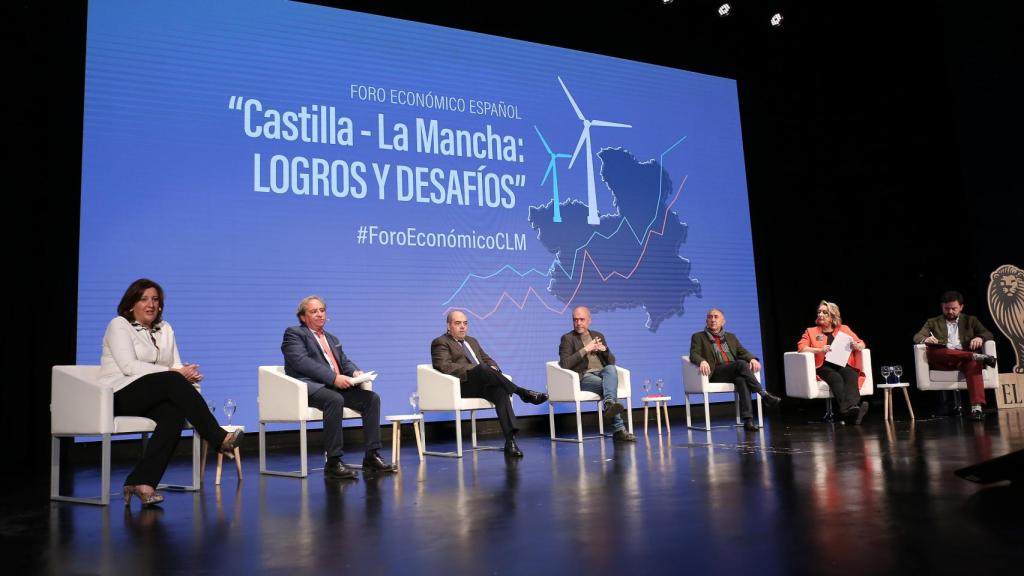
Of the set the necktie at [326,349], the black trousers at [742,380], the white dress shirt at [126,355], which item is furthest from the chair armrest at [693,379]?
the white dress shirt at [126,355]

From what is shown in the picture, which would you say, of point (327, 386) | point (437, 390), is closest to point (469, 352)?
point (437, 390)

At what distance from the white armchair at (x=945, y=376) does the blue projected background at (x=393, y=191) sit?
1551 millimetres

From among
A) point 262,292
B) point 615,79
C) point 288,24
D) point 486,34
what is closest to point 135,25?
point 288,24

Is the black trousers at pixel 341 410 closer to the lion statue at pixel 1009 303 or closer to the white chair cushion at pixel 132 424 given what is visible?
the white chair cushion at pixel 132 424

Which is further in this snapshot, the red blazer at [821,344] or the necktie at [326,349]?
the red blazer at [821,344]

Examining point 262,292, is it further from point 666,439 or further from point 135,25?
point 666,439

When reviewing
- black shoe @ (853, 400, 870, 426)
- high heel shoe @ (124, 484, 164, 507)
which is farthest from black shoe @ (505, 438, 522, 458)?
black shoe @ (853, 400, 870, 426)

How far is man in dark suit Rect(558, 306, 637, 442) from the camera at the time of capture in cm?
581

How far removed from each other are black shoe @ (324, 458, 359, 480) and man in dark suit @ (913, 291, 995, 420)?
15.9 ft

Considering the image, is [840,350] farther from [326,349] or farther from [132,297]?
[132,297]

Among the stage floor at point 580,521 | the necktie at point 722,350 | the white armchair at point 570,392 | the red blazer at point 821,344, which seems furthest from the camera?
the necktie at point 722,350

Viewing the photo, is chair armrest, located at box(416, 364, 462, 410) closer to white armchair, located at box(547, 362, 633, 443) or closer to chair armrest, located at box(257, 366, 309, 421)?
white armchair, located at box(547, 362, 633, 443)

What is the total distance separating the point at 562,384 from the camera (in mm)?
5926

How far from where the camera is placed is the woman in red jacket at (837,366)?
6207 mm
